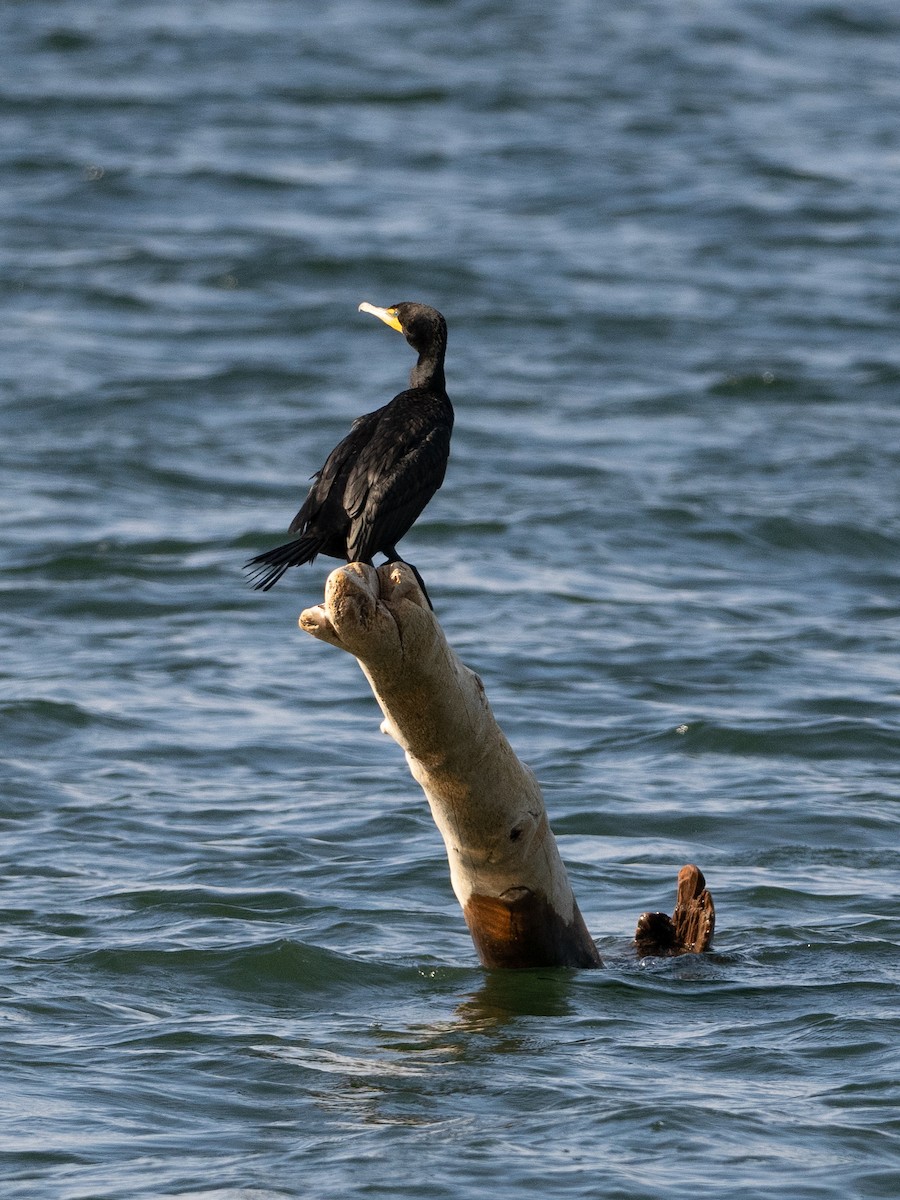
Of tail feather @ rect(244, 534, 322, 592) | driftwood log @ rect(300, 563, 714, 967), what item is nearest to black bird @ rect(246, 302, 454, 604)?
tail feather @ rect(244, 534, 322, 592)

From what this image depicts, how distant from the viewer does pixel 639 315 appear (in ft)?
65.3

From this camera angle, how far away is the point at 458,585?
14.1m

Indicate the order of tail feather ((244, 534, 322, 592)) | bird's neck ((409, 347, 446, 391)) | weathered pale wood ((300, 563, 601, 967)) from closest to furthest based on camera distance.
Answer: weathered pale wood ((300, 563, 601, 967))
tail feather ((244, 534, 322, 592))
bird's neck ((409, 347, 446, 391))

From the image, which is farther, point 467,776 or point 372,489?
point 372,489

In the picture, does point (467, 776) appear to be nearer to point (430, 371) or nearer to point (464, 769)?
point (464, 769)

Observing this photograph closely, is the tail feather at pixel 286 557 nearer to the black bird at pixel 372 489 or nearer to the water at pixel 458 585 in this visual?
the black bird at pixel 372 489

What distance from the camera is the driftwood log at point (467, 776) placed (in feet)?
19.8

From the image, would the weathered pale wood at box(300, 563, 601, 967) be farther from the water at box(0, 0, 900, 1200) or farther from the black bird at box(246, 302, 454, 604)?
the black bird at box(246, 302, 454, 604)

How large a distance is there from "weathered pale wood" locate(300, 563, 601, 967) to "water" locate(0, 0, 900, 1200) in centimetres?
28

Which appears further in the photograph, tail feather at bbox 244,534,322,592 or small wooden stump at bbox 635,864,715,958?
small wooden stump at bbox 635,864,715,958

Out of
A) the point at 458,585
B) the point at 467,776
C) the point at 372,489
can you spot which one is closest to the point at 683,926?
the point at 467,776

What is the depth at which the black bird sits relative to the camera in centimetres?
677

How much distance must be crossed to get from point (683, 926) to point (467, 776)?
68.1 inches

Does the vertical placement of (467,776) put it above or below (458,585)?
above
